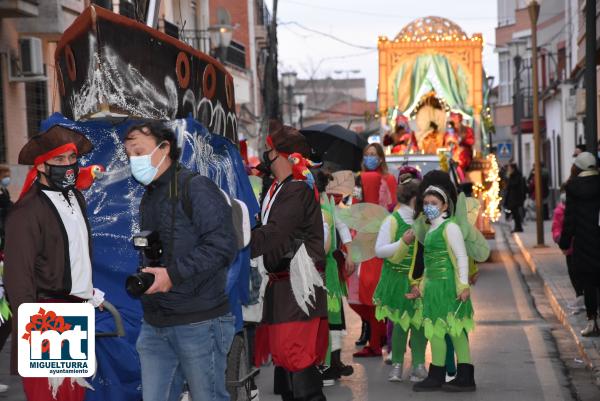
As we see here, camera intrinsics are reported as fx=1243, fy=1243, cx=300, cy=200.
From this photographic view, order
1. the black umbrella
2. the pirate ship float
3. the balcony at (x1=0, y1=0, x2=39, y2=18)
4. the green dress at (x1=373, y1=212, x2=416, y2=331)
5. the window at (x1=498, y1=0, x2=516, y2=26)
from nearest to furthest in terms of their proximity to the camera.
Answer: the pirate ship float → the green dress at (x1=373, y1=212, x2=416, y2=331) → the black umbrella → the balcony at (x1=0, y1=0, x2=39, y2=18) → the window at (x1=498, y1=0, x2=516, y2=26)

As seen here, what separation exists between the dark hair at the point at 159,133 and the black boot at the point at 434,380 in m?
4.30

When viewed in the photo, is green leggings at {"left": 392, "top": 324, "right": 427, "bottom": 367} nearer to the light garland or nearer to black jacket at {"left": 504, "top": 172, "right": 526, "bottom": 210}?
the light garland

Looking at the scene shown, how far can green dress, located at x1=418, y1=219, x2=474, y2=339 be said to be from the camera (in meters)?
9.69

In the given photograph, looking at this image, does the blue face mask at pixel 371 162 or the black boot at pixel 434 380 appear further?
the blue face mask at pixel 371 162

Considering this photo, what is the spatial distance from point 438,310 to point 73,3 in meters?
15.0

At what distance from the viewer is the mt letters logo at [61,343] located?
5523 mm

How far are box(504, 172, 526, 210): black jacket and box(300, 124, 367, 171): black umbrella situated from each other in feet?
51.9

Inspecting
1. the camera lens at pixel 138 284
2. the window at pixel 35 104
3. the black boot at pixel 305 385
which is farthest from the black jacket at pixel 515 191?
the camera lens at pixel 138 284

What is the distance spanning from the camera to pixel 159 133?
6.10 metres

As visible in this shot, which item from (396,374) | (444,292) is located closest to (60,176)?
(444,292)

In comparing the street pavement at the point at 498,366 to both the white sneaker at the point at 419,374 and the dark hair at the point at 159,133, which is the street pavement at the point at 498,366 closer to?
the white sneaker at the point at 419,374

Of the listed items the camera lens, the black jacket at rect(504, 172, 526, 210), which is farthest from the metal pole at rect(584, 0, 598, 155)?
the black jacket at rect(504, 172, 526, 210)

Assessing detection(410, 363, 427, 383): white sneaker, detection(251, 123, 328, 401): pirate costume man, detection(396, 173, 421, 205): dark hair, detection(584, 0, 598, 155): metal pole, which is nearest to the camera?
detection(251, 123, 328, 401): pirate costume man

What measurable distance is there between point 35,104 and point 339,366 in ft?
47.6
